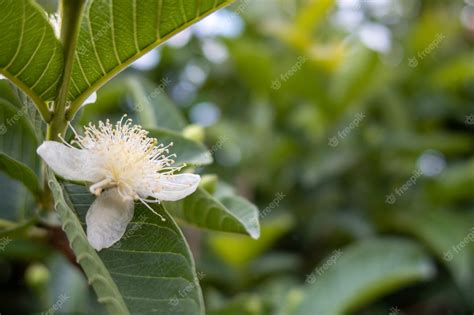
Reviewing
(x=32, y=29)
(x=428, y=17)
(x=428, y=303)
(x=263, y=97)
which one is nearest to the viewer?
(x=32, y=29)

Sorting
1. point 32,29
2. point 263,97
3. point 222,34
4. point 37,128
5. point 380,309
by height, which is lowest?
point 380,309

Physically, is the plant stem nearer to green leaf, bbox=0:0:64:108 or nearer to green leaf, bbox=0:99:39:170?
green leaf, bbox=0:0:64:108

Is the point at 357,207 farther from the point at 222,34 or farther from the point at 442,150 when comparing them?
the point at 222,34

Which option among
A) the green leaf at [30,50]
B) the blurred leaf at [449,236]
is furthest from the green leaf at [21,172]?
the blurred leaf at [449,236]

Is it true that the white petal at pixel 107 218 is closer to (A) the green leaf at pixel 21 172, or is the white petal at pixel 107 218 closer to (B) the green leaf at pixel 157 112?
(A) the green leaf at pixel 21 172

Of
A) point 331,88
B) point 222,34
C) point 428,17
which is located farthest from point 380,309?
point 428,17

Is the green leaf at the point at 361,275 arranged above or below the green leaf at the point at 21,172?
below
